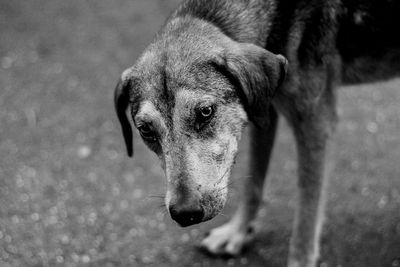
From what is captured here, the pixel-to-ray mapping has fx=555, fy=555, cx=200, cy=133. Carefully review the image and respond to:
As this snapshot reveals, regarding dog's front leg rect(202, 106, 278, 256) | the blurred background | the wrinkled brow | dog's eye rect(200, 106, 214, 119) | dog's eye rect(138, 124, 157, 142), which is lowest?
the blurred background

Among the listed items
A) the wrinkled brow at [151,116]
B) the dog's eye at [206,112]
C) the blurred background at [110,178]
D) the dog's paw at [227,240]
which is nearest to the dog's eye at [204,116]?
the dog's eye at [206,112]

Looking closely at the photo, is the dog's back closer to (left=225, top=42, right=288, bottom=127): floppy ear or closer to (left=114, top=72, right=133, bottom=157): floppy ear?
(left=225, top=42, right=288, bottom=127): floppy ear

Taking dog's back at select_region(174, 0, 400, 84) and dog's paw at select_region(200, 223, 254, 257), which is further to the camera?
dog's paw at select_region(200, 223, 254, 257)

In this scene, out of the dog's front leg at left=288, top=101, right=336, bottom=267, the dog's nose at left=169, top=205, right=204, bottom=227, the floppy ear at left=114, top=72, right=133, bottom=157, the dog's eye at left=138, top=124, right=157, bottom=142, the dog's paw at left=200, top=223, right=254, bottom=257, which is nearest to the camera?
the dog's nose at left=169, top=205, right=204, bottom=227

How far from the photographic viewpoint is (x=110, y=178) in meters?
5.43

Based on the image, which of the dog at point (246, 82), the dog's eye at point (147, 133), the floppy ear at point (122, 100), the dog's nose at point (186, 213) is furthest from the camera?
the floppy ear at point (122, 100)

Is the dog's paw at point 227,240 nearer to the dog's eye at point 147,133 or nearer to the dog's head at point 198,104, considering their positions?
the dog's head at point 198,104

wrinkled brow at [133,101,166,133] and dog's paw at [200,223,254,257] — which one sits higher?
wrinkled brow at [133,101,166,133]

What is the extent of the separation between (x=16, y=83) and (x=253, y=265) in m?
3.99

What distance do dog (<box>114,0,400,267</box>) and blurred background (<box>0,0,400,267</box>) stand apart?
76 cm

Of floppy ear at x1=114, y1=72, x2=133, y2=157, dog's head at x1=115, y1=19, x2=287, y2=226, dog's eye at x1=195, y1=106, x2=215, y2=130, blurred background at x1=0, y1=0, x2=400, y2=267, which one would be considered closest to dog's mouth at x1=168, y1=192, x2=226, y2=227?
dog's head at x1=115, y1=19, x2=287, y2=226

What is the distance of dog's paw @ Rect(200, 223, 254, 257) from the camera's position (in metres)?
4.52

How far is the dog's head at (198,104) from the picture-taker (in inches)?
126

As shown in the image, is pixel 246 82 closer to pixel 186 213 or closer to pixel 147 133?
pixel 147 133
